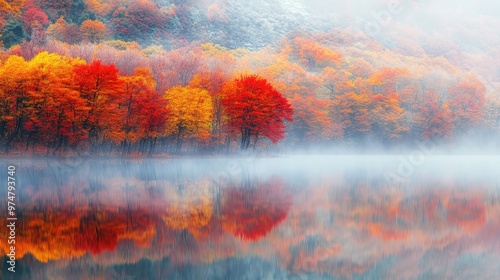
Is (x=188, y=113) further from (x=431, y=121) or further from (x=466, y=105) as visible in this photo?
(x=466, y=105)

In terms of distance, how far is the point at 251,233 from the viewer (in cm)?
1719

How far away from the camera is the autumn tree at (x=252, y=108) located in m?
64.9

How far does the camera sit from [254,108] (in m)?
64.8

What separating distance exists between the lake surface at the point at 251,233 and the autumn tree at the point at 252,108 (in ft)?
118

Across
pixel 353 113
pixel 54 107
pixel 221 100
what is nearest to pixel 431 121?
pixel 353 113

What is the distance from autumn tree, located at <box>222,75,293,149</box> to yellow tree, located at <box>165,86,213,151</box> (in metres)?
2.46

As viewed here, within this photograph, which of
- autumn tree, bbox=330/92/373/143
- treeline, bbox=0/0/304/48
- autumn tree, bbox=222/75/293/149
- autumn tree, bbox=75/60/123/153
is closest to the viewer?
autumn tree, bbox=75/60/123/153

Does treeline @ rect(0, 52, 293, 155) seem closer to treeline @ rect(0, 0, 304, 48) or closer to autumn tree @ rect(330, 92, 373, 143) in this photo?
autumn tree @ rect(330, 92, 373, 143)

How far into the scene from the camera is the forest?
5519 centimetres

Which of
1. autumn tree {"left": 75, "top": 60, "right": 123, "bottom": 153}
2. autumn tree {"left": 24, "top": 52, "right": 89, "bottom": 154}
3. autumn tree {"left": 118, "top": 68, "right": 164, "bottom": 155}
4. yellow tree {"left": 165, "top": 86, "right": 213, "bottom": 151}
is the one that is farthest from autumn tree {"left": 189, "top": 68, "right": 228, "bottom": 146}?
autumn tree {"left": 24, "top": 52, "right": 89, "bottom": 154}

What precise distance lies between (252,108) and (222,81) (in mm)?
8609

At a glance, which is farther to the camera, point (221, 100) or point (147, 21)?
point (147, 21)

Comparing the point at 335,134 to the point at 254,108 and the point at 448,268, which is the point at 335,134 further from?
the point at 448,268

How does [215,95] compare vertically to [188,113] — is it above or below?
above
